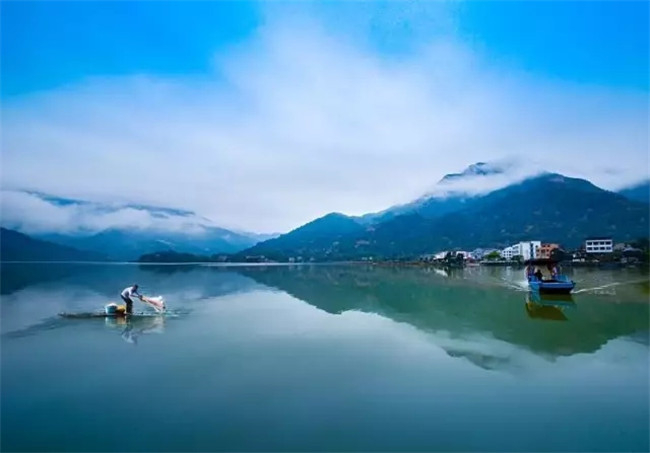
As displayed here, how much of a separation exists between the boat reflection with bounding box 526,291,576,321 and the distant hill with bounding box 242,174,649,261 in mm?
95524

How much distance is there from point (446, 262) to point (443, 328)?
74595 millimetres

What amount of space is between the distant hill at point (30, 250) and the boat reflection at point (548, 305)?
6654 inches

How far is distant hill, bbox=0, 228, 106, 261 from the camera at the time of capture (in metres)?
154

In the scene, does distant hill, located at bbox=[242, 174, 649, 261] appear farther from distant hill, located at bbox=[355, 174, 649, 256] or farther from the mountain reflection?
the mountain reflection

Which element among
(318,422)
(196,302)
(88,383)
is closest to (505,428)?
(318,422)

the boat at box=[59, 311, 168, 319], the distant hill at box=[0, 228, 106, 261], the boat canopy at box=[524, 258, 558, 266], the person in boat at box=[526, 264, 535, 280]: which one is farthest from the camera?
the distant hill at box=[0, 228, 106, 261]

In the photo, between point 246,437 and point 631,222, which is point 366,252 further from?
point 246,437

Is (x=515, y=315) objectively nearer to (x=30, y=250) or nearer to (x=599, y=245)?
(x=599, y=245)

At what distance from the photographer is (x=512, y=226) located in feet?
465

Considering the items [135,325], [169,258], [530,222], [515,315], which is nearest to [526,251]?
[530,222]

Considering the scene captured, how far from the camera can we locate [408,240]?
154 metres

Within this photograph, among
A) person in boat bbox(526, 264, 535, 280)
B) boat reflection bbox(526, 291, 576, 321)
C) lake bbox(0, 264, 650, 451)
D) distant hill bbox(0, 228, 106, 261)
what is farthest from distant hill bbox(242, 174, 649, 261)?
lake bbox(0, 264, 650, 451)

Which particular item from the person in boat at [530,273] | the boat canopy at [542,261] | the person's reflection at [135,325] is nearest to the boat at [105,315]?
the person's reflection at [135,325]

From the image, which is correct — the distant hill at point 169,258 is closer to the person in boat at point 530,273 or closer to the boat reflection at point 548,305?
the person in boat at point 530,273
